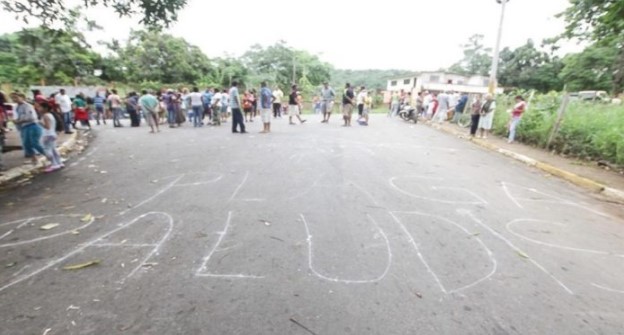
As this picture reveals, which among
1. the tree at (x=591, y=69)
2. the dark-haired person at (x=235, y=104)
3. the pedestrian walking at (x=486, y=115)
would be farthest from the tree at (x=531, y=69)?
the dark-haired person at (x=235, y=104)

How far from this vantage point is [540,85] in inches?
1766

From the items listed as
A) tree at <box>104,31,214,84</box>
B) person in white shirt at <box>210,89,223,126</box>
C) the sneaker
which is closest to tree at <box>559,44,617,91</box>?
person in white shirt at <box>210,89,223,126</box>

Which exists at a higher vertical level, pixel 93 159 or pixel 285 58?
pixel 285 58

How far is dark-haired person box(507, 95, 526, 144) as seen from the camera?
426 inches

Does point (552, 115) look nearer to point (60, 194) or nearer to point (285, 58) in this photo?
point (60, 194)

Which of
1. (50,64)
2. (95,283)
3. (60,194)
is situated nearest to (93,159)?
(60,194)

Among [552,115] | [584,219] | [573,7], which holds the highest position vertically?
[573,7]

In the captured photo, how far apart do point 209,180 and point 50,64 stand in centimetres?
2870

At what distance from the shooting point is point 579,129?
914 centimetres

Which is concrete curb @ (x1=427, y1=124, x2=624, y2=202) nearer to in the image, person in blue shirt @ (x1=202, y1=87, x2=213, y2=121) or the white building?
person in blue shirt @ (x1=202, y1=87, x2=213, y2=121)

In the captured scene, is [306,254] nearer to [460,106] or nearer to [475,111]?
[475,111]

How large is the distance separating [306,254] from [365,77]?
277ft

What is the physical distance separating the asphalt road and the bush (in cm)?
261

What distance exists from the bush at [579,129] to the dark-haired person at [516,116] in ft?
1.12
